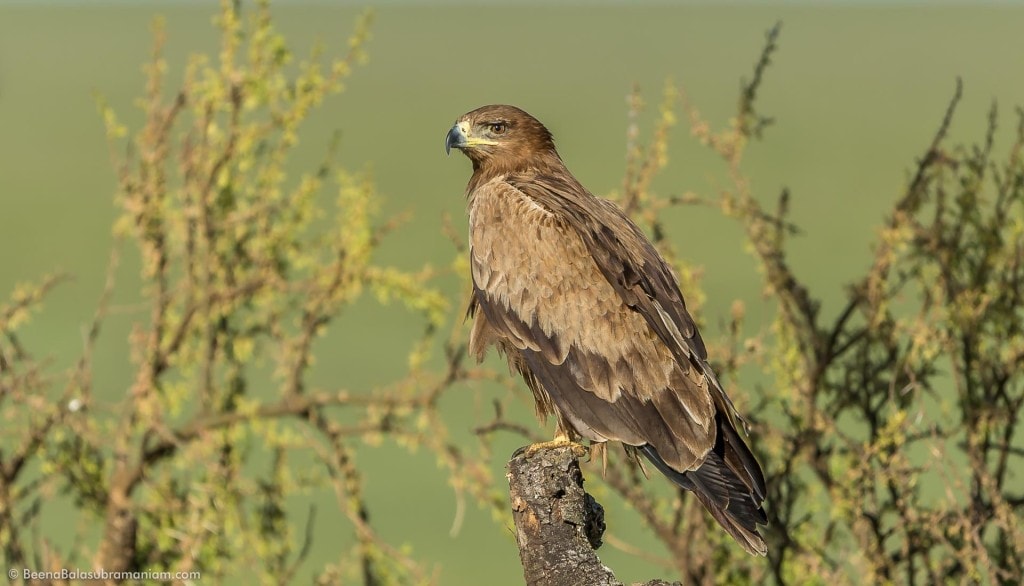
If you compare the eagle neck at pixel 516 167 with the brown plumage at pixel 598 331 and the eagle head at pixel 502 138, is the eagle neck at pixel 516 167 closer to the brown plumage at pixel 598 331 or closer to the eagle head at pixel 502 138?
the eagle head at pixel 502 138

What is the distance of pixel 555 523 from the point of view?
483 cm

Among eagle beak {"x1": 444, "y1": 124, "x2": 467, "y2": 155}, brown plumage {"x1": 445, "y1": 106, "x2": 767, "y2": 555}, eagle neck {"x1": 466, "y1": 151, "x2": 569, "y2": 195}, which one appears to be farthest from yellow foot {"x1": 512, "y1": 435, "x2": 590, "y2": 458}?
eagle beak {"x1": 444, "y1": 124, "x2": 467, "y2": 155}

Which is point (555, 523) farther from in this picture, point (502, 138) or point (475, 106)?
point (475, 106)

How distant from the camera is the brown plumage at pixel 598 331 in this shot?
5.73 metres

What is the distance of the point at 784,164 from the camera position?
41219mm

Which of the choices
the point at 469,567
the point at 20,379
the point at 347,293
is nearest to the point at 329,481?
the point at 347,293

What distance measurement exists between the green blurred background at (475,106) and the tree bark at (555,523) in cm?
319

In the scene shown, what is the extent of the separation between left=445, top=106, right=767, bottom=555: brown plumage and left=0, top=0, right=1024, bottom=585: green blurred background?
1947 mm

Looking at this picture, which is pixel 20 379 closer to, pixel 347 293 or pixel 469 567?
pixel 347 293

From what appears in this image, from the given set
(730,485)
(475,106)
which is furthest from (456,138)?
(475,106)

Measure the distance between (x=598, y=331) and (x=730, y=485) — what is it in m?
0.93

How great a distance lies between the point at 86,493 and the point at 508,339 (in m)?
3.88

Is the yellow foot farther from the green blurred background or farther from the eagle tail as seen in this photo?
the green blurred background

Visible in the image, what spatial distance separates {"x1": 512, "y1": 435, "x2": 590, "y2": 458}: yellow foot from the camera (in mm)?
5664
